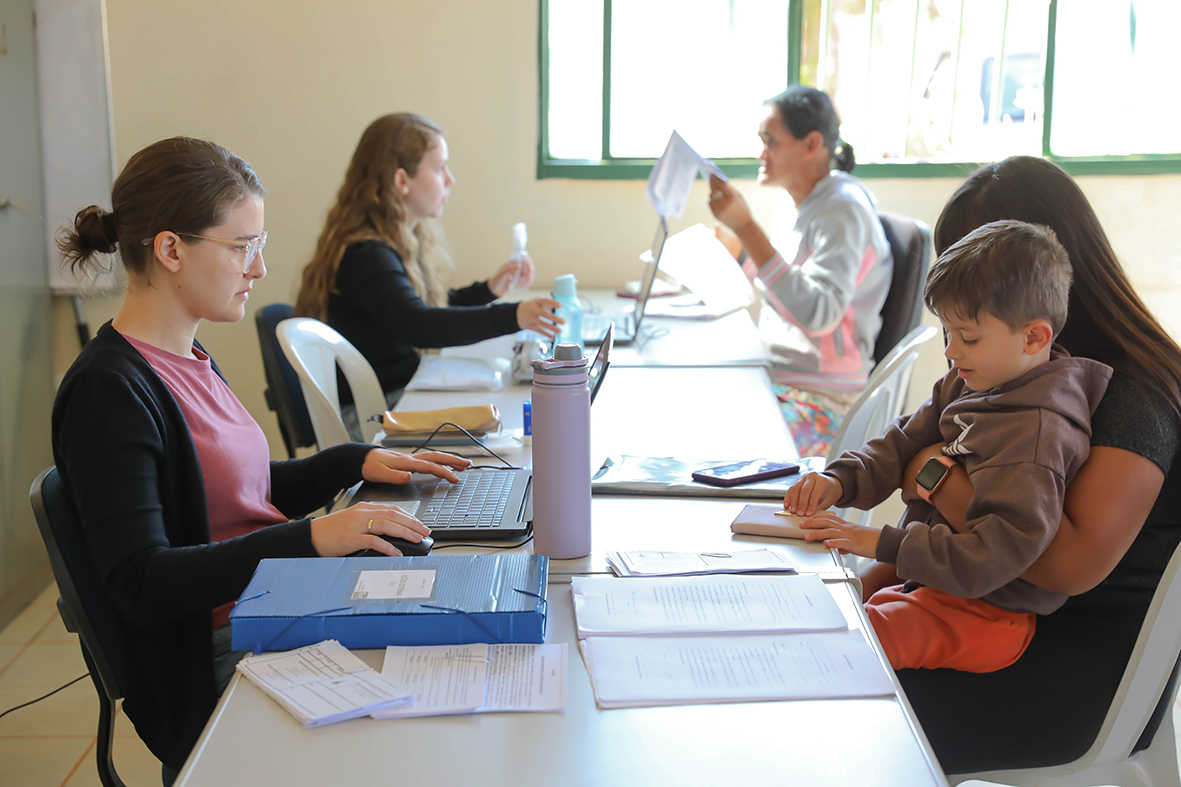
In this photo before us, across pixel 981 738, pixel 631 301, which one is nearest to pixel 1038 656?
pixel 981 738

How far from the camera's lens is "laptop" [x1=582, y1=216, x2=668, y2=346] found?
2.55 m

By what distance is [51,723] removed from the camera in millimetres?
2209

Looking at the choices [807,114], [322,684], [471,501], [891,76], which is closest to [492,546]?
[471,501]

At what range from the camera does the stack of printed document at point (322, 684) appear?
0.87m

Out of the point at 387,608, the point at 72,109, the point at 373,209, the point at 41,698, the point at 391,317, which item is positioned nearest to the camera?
the point at 387,608

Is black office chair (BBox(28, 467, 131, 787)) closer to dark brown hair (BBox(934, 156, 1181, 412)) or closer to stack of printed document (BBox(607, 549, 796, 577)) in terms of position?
stack of printed document (BBox(607, 549, 796, 577))

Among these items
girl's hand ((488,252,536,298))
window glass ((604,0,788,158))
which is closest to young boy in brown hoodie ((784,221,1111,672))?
girl's hand ((488,252,536,298))

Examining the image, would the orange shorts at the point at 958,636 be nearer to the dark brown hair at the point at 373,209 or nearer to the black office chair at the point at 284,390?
the black office chair at the point at 284,390

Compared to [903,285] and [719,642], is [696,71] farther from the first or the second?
[719,642]

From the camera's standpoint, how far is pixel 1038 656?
1294 mm

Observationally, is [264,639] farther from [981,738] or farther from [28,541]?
[28,541]

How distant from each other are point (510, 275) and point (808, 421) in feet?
3.40

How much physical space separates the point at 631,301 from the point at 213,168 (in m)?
2.09

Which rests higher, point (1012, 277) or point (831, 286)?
point (1012, 277)
